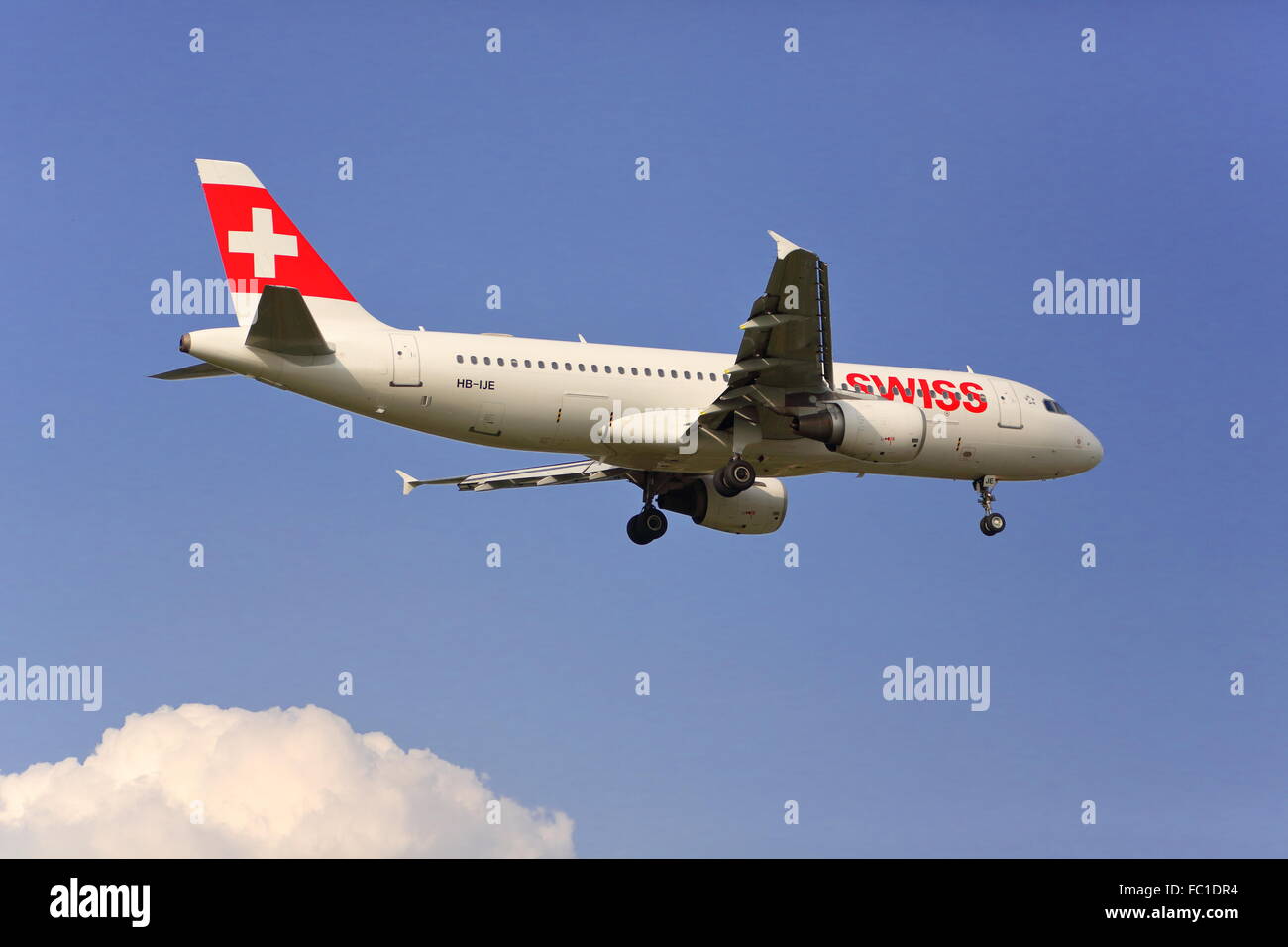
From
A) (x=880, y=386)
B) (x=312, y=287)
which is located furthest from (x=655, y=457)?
(x=312, y=287)

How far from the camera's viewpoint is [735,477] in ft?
107

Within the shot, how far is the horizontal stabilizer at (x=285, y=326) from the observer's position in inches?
1089

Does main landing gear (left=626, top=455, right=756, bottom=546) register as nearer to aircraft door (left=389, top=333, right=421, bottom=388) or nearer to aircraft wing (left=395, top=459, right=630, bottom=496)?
aircraft wing (left=395, top=459, right=630, bottom=496)

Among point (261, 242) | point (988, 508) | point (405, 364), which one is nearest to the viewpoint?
point (405, 364)

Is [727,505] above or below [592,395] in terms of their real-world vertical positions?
below

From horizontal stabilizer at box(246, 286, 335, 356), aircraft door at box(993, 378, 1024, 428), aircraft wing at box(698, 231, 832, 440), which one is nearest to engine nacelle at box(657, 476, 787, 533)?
aircraft wing at box(698, 231, 832, 440)

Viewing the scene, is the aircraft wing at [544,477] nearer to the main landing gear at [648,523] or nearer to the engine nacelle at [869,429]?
the main landing gear at [648,523]

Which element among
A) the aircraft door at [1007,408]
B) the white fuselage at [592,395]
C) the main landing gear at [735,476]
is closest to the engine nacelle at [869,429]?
the white fuselage at [592,395]

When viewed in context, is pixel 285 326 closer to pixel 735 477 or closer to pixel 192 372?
pixel 192 372

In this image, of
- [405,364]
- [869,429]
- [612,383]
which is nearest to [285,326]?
[405,364]

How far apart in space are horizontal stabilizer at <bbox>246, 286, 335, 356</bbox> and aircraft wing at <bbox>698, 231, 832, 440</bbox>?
7939 mm

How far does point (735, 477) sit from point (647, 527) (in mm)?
4047

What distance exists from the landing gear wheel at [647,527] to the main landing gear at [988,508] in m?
7.33

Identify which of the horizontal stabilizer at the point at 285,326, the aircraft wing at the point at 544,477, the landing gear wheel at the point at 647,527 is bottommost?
the landing gear wheel at the point at 647,527
